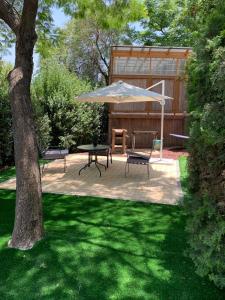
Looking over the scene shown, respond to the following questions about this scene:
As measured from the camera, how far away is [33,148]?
175 inches

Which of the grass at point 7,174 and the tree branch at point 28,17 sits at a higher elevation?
the tree branch at point 28,17

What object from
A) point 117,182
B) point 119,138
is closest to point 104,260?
point 117,182

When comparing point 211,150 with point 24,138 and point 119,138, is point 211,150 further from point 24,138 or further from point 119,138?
point 119,138

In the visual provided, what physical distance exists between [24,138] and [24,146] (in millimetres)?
106

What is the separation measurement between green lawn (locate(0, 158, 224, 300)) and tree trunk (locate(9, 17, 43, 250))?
0.28m

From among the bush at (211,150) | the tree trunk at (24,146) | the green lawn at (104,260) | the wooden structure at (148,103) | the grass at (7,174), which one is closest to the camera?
the bush at (211,150)

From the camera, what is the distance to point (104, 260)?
4.16 metres

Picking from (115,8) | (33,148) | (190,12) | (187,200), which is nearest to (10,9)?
(33,148)

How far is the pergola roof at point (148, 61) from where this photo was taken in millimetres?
14570

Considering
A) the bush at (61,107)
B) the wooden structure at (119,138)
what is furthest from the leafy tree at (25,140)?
the wooden structure at (119,138)

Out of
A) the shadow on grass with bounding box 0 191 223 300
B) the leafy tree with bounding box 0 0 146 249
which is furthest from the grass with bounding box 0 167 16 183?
the leafy tree with bounding box 0 0 146 249

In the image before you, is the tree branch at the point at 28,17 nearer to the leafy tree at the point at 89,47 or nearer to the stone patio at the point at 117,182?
the stone patio at the point at 117,182

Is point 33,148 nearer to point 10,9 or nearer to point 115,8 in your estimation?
point 10,9

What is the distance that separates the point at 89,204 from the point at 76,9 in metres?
4.19
